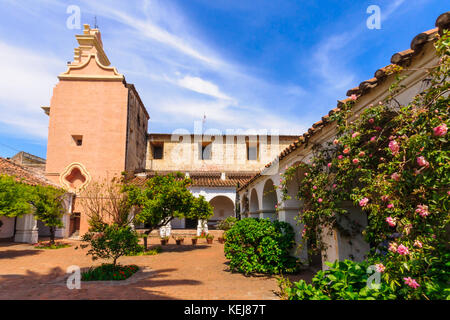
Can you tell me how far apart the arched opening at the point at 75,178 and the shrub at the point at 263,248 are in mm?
16006

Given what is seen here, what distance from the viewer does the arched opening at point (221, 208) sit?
24938 millimetres

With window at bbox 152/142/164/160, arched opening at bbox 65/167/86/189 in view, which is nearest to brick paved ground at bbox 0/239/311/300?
arched opening at bbox 65/167/86/189

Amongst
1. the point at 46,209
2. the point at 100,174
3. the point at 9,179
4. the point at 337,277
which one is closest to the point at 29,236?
the point at 46,209

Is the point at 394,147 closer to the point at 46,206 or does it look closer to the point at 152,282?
the point at 152,282

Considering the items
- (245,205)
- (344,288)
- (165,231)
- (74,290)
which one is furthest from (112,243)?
(165,231)

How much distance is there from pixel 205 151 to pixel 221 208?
6.05m

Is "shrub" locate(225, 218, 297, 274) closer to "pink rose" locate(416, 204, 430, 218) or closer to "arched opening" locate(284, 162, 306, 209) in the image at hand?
"arched opening" locate(284, 162, 306, 209)

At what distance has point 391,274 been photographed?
2.85m

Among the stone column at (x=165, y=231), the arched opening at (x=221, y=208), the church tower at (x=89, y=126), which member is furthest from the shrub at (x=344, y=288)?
the arched opening at (x=221, y=208)

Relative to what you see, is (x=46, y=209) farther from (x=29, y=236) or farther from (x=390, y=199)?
(x=390, y=199)

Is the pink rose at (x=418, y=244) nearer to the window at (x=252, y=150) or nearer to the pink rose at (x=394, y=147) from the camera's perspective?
the pink rose at (x=394, y=147)

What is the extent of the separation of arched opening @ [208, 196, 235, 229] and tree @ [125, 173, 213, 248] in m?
10.5

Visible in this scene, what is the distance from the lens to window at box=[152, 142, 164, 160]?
91.8 ft

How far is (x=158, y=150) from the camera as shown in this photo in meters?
28.4
